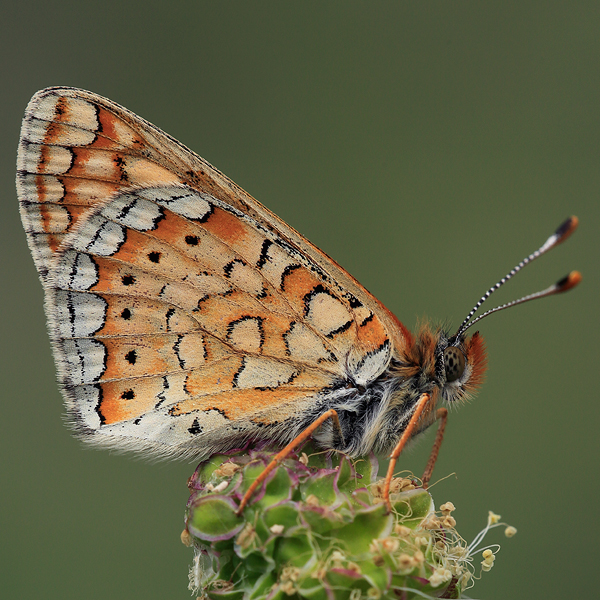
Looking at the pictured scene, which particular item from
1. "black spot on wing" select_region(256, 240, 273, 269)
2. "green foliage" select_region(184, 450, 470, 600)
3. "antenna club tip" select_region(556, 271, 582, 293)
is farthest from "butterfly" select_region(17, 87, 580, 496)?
"antenna club tip" select_region(556, 271, 582, 293)

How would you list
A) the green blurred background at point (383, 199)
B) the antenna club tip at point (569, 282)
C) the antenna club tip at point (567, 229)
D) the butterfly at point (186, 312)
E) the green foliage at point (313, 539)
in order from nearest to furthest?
the green foliage at point (313, 539), the antenna club tip at point (569, 282), the antenna club tip at point (567, 229), the butterfly at point (186, 312), the green blurred background at point (383, 199)

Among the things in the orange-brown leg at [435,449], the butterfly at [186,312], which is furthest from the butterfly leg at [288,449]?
the orange-brown leg at [435,449]

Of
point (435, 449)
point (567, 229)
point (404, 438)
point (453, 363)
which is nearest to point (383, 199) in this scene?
point (453, 363)

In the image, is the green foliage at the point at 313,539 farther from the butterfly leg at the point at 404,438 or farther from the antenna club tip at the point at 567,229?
the antenna club tip at the point at 567,229

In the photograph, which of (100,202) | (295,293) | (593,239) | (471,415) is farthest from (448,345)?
(593,239)

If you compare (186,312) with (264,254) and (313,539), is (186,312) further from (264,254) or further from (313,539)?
(313,539)

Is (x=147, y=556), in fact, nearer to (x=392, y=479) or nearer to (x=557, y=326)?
(x=392, y=479)
